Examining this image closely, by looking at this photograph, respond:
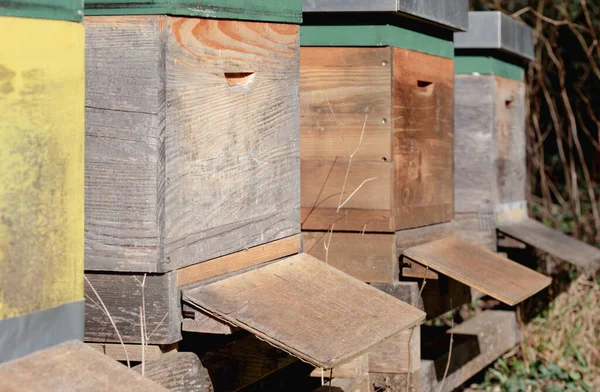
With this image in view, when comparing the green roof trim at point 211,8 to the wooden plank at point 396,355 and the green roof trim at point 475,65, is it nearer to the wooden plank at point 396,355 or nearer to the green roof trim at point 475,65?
the wooden plank at point 396,355

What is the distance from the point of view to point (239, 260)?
2955 millimetres

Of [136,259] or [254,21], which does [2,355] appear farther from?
[254,21]

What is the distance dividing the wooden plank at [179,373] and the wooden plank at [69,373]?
512mm

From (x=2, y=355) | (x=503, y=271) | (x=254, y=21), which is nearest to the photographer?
(x=2, y=355)

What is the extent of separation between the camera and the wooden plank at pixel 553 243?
5059 millimetres

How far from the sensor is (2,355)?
192 cm

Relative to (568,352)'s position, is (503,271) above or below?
above

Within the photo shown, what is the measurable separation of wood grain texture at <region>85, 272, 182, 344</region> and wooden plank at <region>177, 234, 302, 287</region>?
66 millimetres

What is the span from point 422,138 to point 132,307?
5.93ft

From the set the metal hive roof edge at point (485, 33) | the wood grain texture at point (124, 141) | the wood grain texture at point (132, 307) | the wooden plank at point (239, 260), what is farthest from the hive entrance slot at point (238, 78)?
the metal hive roof edge at point (485, 33)

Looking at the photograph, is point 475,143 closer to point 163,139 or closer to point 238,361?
point 238,361

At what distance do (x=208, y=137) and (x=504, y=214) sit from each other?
115 inches

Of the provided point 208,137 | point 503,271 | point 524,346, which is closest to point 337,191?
point 503,271

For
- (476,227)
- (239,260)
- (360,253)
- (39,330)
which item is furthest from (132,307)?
(476,227)
